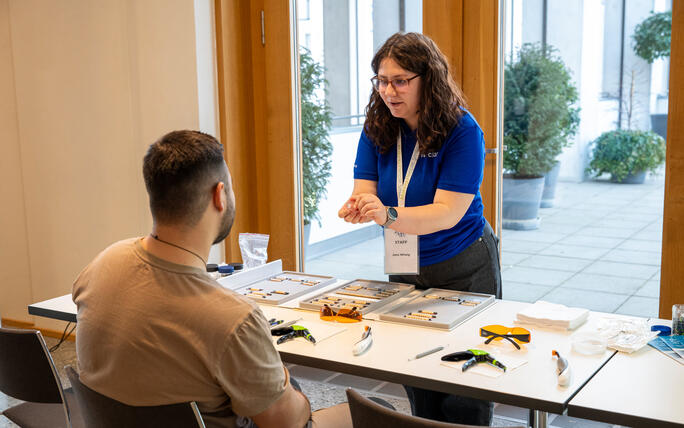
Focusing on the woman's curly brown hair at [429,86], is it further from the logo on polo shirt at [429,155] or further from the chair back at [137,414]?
the chair back at [137,414]

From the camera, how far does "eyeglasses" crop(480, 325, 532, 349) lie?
201 centimetres

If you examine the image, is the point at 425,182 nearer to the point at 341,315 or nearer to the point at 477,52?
the point at 341,315

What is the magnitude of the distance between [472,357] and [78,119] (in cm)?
333

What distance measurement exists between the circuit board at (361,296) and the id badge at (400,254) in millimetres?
86

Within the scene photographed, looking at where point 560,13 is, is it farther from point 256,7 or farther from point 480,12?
point 256,7

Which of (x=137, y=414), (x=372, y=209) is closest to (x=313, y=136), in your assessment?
(x=372, y=209)

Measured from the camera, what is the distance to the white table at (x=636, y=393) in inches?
60.3

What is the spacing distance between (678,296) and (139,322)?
2.51m

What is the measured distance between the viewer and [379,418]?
1433 mm

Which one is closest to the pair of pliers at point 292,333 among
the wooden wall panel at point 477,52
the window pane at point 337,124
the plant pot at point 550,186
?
the wooden wall panel at point 477,52

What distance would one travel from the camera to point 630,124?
3.25m

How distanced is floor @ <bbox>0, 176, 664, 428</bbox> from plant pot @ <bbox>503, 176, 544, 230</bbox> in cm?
4

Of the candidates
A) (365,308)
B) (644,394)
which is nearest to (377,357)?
(365,308)

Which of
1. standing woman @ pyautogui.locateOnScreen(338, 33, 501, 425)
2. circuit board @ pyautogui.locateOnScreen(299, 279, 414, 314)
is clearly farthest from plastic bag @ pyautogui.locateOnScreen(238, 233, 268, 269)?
standing woman @ pyautogui.locateOnScreen(338, 33, 501, 425)
